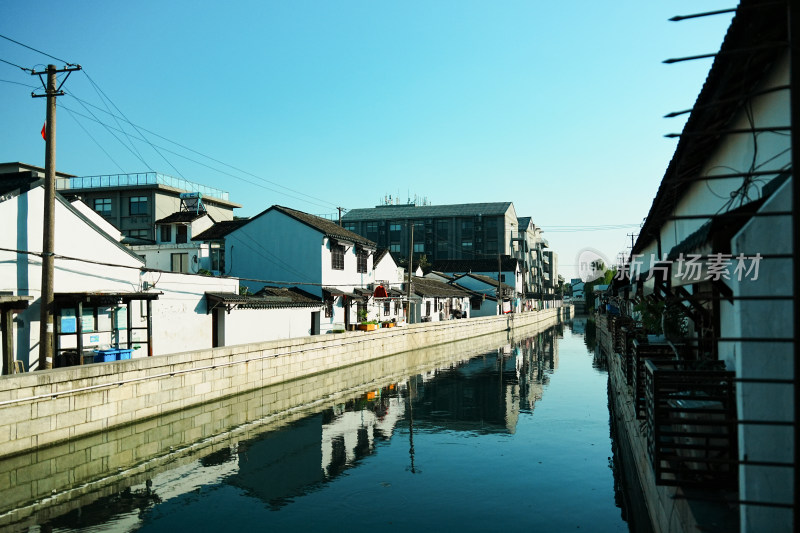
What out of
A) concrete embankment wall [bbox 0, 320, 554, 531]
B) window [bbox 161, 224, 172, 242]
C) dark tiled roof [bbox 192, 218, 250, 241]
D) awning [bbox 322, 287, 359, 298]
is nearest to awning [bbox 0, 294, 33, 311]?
concrete embankment wall [bbox 0, 320, 554, 531]

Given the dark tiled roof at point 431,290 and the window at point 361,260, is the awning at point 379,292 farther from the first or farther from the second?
the dark tiled roof at point 431,290

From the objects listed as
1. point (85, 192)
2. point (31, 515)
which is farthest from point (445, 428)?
point (85, 192)

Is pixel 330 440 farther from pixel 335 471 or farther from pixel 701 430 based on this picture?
pixel 701 430

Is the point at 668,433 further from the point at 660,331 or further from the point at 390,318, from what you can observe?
the point at 390,318

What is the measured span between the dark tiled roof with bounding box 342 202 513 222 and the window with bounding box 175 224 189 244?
54540 millimetres

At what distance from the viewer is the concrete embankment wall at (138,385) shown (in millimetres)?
12773

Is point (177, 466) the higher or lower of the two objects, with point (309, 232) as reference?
lower

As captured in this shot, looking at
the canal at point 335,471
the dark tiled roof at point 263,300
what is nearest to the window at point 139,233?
the dark tiled roof at point 263,300

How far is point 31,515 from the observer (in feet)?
34.2

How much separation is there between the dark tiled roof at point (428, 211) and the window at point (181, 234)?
179 feet

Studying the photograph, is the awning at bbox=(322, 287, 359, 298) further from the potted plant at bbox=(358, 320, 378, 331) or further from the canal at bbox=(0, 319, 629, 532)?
the canal at bbox=(0, 319, 629, 532)

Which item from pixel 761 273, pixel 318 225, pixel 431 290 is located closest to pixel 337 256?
pixel 318 225

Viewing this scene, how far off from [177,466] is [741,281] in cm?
1284

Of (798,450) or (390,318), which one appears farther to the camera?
(390,318)
